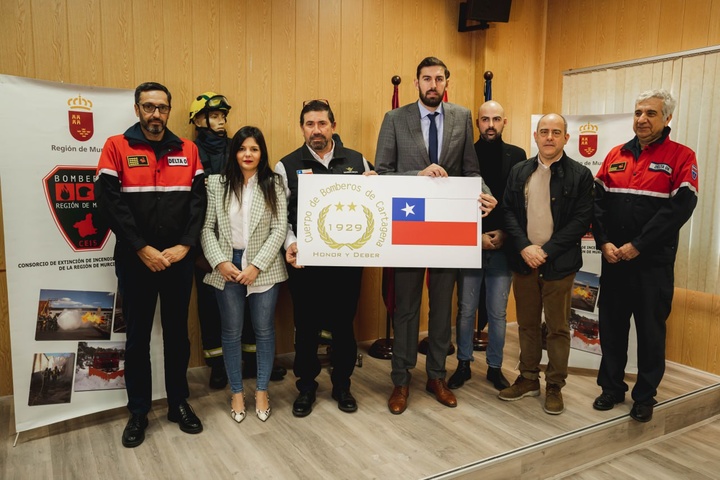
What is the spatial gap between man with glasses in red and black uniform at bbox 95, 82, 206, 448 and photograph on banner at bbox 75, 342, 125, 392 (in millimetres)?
182

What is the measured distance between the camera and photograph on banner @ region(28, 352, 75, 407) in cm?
252

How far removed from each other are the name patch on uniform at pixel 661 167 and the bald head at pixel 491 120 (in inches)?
33.5

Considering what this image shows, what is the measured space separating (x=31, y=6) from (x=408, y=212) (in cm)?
224

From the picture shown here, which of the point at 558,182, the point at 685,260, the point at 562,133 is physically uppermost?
the point at 562,133

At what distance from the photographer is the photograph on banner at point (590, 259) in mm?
3453

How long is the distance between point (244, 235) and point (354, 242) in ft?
1.79

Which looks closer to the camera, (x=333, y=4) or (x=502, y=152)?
(x=502, y=152)

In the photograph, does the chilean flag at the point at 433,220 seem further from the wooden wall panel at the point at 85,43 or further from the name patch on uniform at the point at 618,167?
the wooden wall panel at the point at 85,43

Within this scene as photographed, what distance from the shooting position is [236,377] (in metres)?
2.70

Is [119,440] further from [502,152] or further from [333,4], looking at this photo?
[333,4]

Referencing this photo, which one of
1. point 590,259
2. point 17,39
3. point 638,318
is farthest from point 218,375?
point 590,259

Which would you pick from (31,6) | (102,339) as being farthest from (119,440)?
(31,6)

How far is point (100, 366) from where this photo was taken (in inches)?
104

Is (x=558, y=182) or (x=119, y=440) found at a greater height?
(x=558, y=182)
